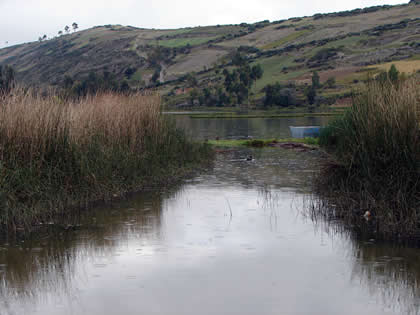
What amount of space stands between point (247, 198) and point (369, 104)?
316 cm

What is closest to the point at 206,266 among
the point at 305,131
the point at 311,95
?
the point at 305,131

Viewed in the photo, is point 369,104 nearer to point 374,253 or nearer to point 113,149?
point 374,253

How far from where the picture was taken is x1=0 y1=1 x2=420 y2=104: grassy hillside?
95000 millimetres

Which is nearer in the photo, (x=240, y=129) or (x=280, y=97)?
(x=240, y=129)

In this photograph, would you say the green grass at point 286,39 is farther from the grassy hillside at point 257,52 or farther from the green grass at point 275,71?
the green grass at point 275,71

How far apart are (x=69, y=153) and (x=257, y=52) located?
4812 inches

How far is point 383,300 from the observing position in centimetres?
582

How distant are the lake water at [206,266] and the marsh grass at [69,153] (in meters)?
0.74

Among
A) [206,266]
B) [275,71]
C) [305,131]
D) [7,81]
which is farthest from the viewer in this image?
[275,71]

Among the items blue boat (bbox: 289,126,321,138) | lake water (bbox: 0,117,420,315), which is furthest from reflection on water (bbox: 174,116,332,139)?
lake water (bbox: 0,117,420,315)

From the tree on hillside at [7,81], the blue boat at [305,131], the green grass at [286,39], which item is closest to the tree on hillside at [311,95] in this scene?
the tree on hillside at [7,81]

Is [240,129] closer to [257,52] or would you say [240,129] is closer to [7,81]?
[7,81]

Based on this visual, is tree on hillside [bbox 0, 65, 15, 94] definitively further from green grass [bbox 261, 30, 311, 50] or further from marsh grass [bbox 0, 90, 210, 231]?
green grass [bbox 261, 30, 311, 50]

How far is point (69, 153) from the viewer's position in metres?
10.2
